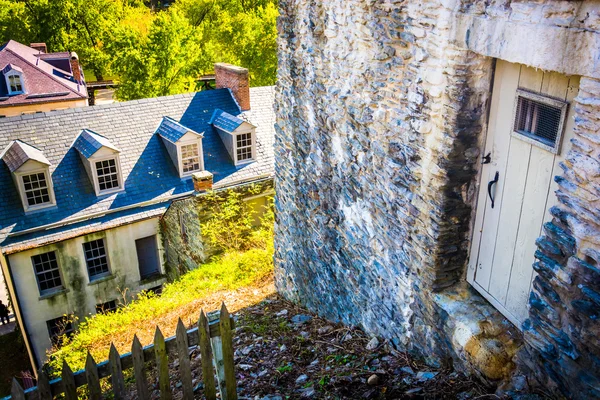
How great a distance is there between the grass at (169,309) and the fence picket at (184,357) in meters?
3.48

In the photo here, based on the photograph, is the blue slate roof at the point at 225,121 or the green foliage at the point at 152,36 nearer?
the blue slate roof at the point at 225,121

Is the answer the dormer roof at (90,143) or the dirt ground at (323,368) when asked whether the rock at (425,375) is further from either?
the dormer roof at (90,143)

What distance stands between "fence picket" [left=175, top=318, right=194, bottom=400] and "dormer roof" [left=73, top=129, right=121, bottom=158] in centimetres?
1046


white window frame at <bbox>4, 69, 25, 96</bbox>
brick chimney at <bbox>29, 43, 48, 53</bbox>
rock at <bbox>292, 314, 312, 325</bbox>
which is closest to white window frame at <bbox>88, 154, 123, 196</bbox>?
rock at <bbox>292, 314, 312, 325</bbox>

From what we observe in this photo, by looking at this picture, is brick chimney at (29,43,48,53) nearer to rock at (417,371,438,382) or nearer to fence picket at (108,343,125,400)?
fence picket at (108,343,125,400)

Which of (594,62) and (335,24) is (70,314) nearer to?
(335,24)

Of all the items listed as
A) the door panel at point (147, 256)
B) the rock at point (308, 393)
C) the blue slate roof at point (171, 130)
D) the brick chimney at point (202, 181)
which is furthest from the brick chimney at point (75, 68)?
the rock at point (308, 393)

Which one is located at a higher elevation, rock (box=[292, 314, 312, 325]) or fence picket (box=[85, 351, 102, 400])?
fence picket (box=[85, 351, 102, 400])

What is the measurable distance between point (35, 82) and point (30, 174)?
11369 mm

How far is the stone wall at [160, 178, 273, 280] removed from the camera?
12.9 metres

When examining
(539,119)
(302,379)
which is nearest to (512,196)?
(539,119)

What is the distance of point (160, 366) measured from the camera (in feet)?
13.6

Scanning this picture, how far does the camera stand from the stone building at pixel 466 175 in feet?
9.18

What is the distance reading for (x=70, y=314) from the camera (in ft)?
45.7
